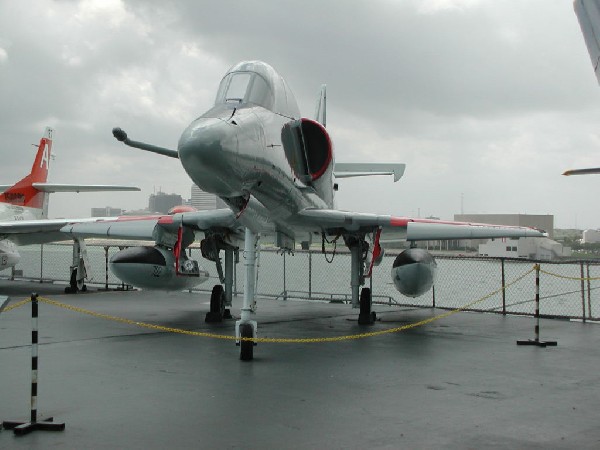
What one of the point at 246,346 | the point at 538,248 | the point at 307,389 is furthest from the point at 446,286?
the point at 307,389

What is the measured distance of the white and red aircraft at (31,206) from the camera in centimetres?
1972

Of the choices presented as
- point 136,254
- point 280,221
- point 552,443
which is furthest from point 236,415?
point 136,254

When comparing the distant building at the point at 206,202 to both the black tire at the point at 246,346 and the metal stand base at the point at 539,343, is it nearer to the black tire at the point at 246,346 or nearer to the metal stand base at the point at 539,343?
the black tire at the point at 246,346

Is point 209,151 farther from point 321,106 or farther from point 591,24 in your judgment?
point 321,106

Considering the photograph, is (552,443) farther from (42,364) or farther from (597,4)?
(42,364)

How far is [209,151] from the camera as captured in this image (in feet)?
21.6

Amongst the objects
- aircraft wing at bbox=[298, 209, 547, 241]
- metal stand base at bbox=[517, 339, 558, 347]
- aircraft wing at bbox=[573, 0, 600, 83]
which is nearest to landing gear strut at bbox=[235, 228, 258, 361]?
aircraft wing at bbox=[298, 209, 547, 241]

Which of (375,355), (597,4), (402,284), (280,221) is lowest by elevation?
(375,355)

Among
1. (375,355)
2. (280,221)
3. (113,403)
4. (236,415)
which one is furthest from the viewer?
(280,221)

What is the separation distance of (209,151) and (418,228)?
692 cm

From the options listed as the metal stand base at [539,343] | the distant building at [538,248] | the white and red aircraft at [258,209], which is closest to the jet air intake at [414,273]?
the white and red aircraft at [258,209]

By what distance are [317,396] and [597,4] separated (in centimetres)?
440

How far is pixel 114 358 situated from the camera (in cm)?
845

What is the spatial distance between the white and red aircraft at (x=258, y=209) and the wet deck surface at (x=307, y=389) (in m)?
1.18
